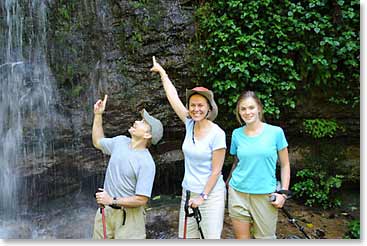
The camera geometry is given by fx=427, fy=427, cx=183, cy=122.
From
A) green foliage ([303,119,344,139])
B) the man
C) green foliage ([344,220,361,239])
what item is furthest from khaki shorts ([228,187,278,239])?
green foliage ([303,119,344,139])

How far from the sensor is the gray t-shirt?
2.89 meters

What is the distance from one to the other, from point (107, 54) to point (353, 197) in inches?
158

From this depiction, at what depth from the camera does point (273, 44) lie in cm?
539

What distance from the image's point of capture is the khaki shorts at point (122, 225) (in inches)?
116

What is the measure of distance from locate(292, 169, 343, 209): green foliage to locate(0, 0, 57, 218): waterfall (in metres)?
3.52

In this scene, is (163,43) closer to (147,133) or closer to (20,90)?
(20,90)

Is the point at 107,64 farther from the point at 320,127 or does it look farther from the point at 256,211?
the point at 256,211

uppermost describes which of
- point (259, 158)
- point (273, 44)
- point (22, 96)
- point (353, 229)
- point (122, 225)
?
point (273, 44)

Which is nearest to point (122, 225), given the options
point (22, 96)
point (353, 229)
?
point (353, 229)

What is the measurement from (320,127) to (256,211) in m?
3.14

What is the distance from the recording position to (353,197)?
242 inches

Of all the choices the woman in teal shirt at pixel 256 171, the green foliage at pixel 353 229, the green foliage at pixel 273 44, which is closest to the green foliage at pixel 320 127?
the green foliage at pixel 273 44

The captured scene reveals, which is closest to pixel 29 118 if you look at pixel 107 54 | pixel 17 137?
pixel 17 137

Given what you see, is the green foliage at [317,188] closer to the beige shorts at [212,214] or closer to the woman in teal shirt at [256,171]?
the woman in teal shirt at [256,171]
